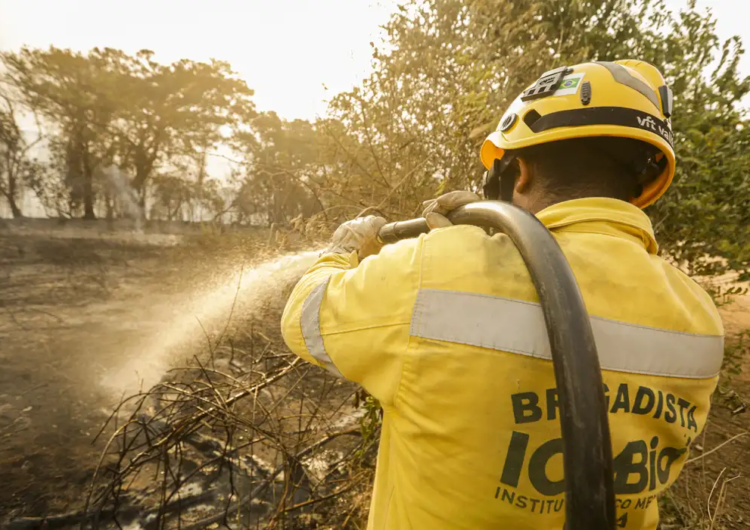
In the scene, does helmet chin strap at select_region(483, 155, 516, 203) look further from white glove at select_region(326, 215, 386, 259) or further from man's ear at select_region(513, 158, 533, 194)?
white glove at select_region(326, 215, 386, 259)

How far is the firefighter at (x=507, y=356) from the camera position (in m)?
0.96

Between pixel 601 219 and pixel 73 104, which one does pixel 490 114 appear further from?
pixel 73 104

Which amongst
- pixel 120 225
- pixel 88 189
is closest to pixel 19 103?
pixel 88 189

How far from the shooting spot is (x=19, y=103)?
14.5m

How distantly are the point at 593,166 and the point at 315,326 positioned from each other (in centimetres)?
106

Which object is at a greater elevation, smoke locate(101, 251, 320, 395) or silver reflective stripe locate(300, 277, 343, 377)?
silver reflective stripe locate(300, 277, 343, 377)

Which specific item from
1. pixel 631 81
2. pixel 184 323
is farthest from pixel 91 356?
pixel 631 81

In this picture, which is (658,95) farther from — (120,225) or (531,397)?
(120,225)

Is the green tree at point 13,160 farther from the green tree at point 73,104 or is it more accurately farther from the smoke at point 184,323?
the smoke at point 184,323

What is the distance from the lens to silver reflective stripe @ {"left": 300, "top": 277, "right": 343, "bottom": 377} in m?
1.18

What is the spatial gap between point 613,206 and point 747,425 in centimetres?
660

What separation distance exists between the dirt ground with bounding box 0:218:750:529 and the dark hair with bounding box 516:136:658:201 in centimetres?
212

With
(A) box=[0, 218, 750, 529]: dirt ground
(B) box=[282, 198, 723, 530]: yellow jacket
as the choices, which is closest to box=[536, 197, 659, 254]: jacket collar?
(B) box=[282, 198, 723, 530]: yellow jacket

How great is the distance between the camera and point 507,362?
0.94 metres
